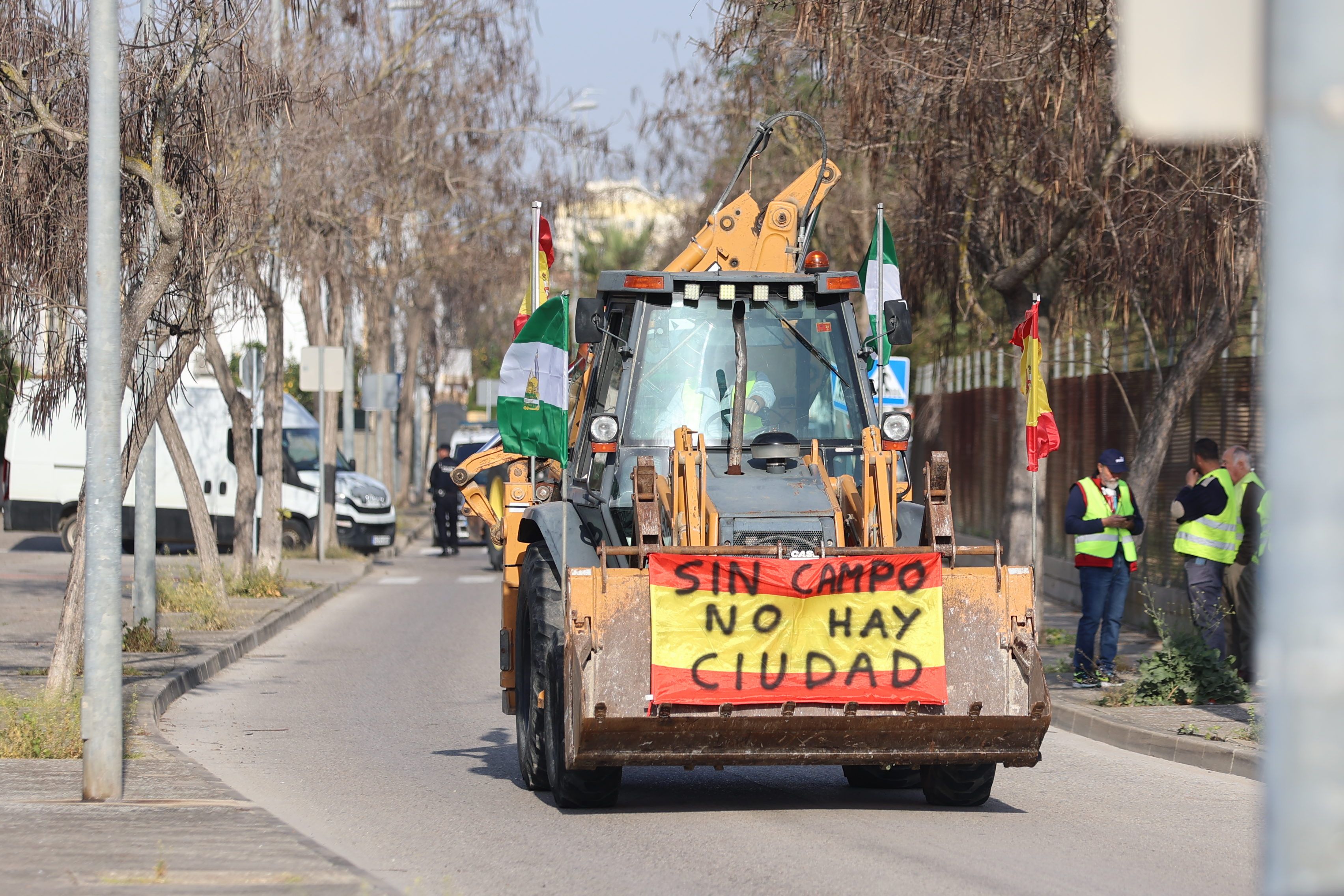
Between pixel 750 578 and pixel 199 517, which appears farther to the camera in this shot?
pixel 199 517

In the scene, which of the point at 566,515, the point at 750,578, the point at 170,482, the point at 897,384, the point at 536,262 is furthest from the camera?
the point at 170,482

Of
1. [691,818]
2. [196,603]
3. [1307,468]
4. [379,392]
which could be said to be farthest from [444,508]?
[1307,468]

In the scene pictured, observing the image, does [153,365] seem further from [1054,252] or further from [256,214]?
[1054,252]

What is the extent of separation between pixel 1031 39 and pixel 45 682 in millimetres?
8723

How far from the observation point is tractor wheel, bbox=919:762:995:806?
8695 millimetres

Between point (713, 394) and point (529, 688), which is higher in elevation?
point (713, 394)

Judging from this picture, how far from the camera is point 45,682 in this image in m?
12.3

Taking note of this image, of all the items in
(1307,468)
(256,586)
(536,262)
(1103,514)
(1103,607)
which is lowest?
(256,586)

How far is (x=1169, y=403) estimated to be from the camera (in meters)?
15.4

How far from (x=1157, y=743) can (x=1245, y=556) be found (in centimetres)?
350

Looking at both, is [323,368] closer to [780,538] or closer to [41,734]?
[41,734]

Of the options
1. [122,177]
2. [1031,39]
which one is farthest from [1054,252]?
[122,177]

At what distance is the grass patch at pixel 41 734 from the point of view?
390 inches

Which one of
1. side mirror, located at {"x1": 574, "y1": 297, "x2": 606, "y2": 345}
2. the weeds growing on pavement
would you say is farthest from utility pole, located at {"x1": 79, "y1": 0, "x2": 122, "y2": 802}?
side mirror, located at {"x1": 574, "y1": 297, "x2": 606, "y2": 345}
